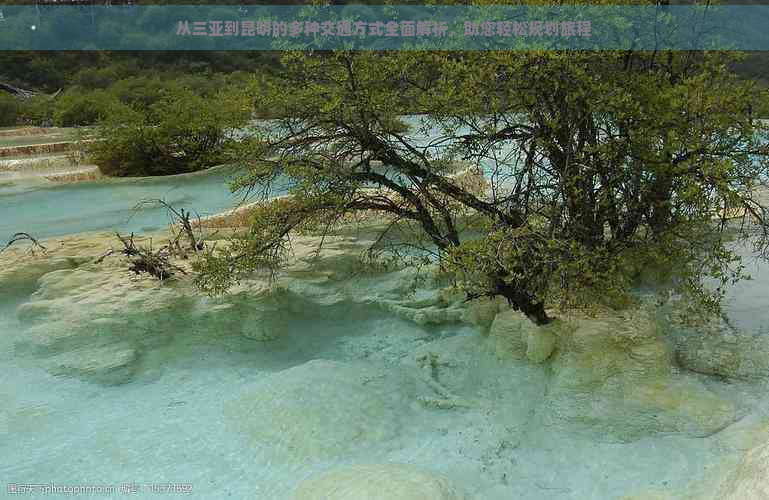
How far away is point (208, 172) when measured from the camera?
533 inches

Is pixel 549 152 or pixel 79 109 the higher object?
pixel 549 152

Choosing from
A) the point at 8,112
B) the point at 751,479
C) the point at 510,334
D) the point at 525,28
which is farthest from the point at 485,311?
the point at 8,112

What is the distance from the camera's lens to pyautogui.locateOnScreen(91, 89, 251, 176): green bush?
13422 mm

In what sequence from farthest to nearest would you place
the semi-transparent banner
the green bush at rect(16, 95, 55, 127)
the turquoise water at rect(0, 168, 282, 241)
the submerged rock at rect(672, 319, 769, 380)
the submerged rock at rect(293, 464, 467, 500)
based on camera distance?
the green bush at rect(16, 95, 55, 127)
the turquoise water at rect(0, 168, 282, 241)
the submerged rock at rect(672, 319, 769, 380)
the semi-transparent banner
the submerged rock at rect(293, 464, 467, 500)

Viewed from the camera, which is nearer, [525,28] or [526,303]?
[525,28]

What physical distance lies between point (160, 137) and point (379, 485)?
468 inches

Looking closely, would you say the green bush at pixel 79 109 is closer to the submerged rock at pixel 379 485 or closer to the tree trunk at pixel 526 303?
the tree trunk at pixel 526 303

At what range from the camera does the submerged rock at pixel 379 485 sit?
9.89 feet

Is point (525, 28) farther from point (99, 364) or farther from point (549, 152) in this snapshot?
point (99, 364)

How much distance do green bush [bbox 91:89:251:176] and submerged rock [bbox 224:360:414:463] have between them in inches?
387

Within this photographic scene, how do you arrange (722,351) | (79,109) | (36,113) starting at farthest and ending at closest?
1. (36,113)
2. (79,109)
3. (722,351)

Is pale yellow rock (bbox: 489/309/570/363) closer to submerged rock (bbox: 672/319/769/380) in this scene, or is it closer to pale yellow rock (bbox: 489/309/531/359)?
pale yellow rock (bbox: 489/309/531/359)

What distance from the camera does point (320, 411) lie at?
3.91 metres

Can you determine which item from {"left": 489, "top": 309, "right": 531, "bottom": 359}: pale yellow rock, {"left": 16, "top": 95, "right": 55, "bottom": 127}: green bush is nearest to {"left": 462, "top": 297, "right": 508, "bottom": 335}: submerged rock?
{"left": 489, "top": 309, "right": 531, "bottom": 359}: pale yellow rock
